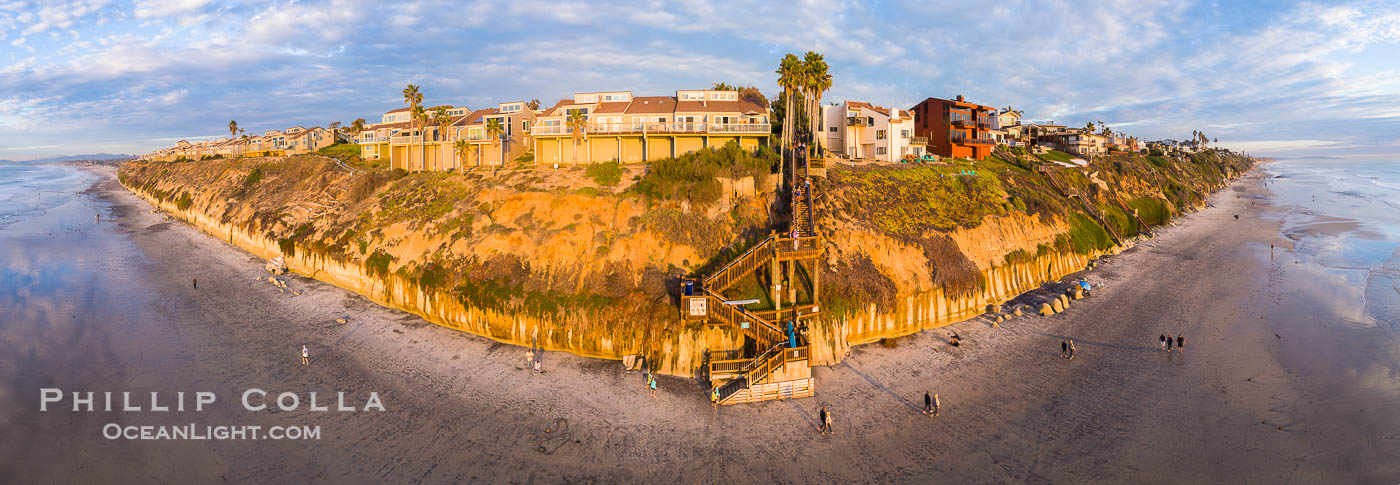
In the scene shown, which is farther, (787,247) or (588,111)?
(588,111)

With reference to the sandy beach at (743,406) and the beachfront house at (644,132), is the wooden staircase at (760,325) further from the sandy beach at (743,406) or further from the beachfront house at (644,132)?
the beachfront house at (644,132)

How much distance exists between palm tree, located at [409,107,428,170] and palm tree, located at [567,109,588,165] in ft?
71.9

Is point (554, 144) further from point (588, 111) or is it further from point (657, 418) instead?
point (657, 418)

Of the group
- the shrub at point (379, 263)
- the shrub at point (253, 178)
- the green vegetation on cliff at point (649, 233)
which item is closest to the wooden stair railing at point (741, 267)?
the green vegetation on cliff at point (649, 233)

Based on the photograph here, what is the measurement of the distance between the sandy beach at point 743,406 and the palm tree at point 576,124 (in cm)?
2101

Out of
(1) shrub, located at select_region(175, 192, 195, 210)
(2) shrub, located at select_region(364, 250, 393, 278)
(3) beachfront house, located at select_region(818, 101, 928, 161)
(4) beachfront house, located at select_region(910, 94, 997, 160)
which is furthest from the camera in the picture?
(1) shrub, located at select_region(175, 192, 195, 210)

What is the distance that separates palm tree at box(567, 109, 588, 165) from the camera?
148 ft

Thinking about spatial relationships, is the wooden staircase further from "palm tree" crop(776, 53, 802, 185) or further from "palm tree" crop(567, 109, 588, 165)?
"palm tree" crop(567, 109, 588, 165)

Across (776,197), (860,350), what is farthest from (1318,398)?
(776,197)

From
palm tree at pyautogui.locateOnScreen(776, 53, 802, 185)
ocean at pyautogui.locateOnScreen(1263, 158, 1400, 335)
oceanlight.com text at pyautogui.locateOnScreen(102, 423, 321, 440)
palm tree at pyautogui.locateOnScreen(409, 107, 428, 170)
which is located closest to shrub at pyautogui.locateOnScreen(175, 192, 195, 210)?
palm tree at pyautogui.locateOnScreen(409, 107, 428, 170)

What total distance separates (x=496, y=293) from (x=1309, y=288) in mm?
56104

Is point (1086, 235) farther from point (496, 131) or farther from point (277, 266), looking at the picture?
point (277, 266)

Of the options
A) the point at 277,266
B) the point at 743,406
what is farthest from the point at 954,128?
the point at 277,266

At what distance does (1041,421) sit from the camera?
20.9 m
